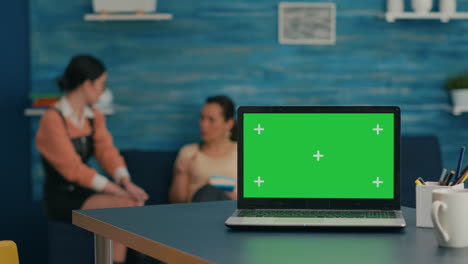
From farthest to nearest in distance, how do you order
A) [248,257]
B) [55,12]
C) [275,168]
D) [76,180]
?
1. [55,12]
2. [76,180]
3. [275,168]
4. [248,257]

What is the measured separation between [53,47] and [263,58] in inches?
48.4

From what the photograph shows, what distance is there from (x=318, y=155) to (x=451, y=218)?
0.44 m

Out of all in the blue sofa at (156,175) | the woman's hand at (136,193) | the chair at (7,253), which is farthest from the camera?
the woman's hand at (136,193)

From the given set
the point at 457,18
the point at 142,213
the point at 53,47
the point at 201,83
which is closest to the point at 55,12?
the point at 53,47

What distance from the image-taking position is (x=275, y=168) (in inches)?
76.4

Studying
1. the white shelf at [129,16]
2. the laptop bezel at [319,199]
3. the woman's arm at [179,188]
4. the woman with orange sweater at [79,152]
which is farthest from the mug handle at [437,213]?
the white shelf at [129,16]

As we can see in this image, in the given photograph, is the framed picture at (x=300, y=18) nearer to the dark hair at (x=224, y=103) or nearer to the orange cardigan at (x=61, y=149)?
the dark hair at (x=224, y=103)

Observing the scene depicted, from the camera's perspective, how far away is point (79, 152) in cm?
406

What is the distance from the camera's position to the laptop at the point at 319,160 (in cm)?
191

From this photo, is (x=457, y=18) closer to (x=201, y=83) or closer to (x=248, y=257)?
(x=201, y=83)

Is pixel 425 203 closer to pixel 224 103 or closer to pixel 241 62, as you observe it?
pixel 224 103

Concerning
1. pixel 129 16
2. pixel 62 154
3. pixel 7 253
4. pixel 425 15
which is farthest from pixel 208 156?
pixel 7 253

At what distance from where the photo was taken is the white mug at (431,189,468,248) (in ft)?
5.12

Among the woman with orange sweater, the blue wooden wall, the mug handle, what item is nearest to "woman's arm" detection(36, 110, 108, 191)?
the woman with orange sweater
